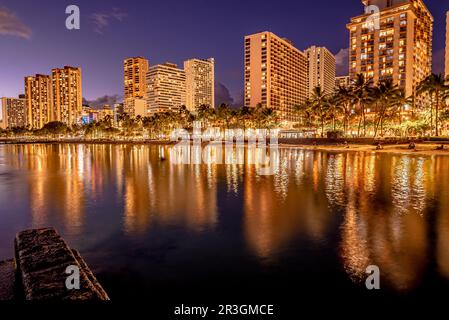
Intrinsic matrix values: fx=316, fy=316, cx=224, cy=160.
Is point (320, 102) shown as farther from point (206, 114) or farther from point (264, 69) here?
point (264, 69)

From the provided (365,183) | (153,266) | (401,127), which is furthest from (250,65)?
(153,266)

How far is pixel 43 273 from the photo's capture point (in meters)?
4.12

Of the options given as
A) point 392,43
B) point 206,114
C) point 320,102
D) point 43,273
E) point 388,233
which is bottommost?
point 388,233

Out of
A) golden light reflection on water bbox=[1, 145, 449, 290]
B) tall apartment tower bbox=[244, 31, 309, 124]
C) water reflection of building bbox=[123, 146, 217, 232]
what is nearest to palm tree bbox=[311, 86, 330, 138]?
golden light reflection on water bbox=[1, 145, 449, 290]

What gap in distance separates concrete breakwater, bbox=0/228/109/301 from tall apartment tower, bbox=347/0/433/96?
144635 mm

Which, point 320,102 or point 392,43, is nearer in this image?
point 320,102

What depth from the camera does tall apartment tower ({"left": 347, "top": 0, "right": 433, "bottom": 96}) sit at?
441 ft

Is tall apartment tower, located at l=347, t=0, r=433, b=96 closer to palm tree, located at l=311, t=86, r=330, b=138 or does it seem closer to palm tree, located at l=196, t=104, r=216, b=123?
palm tree, located at l=311, t=86, r=330, b=138

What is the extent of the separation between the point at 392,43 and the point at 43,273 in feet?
532

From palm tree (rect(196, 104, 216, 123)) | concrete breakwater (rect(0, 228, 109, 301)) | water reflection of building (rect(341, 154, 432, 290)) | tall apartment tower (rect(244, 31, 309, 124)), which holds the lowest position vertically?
water reflection of building (rect(341, 154, 432, 290))

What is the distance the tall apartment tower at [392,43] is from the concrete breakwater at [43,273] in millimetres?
144635

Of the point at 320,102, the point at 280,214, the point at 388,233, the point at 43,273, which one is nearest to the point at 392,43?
the point at 320,102
